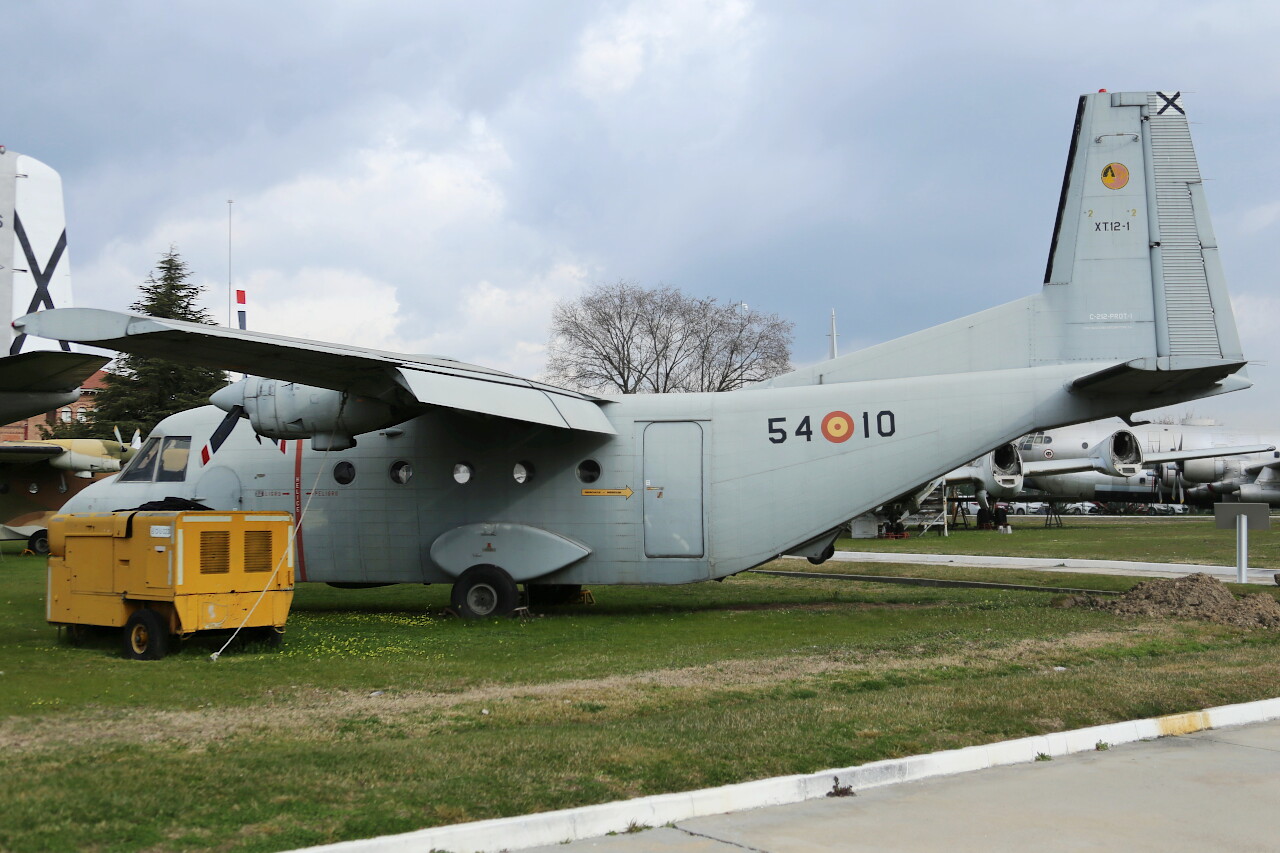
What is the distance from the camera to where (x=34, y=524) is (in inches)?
1314

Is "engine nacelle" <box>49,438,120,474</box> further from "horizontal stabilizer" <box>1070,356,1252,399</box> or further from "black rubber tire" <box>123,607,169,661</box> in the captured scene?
"horizontal stabilizer" <box>1070,356,1252,399</box>

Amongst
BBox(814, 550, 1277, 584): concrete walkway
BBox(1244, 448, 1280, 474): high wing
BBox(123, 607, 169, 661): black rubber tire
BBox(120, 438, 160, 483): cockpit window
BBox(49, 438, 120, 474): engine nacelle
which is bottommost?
BBox(814, 550, 1277, 584): concrete walkway

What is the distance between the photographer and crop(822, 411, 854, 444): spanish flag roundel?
1501 centimetres

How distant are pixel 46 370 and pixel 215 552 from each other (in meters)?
3.36

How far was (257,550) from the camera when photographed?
11812 millimetres

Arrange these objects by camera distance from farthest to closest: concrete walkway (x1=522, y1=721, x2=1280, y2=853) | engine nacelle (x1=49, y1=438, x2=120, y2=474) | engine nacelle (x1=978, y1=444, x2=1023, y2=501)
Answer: engine nacelle (x1=978, y1=444, x2=1023, y2=501), engine nacelle (x1=49, y1=438, x2=120, y2=474), concrete walkway (x1=522, y1=721, x2=1280, y2=853)

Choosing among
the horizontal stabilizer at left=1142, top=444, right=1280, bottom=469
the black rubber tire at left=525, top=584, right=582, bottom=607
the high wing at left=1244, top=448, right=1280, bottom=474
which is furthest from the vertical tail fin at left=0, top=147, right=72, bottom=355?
the high wing at left=1244, top=448, right=1280, bottom=474

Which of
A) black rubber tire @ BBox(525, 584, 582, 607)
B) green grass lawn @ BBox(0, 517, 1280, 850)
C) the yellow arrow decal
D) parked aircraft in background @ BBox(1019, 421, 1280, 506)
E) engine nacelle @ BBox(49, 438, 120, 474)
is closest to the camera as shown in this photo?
green grass lawn @ BBox(0, 517, 1280, 850)

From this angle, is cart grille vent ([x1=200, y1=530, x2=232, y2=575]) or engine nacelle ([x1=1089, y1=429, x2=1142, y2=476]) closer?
cart grille vent ([x1=200, y1=530, x2=232, y2=575])

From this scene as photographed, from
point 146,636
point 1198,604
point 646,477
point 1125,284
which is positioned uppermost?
point 1125,284

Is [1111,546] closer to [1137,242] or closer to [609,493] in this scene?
[1137,242]

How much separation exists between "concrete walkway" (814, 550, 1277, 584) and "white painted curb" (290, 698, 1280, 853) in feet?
46.8

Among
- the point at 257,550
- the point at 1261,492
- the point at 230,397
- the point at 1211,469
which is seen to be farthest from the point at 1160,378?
the point at 1211,469

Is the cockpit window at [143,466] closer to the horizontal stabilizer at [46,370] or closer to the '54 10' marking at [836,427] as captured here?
the horizontal stabilizer at [46,370]
